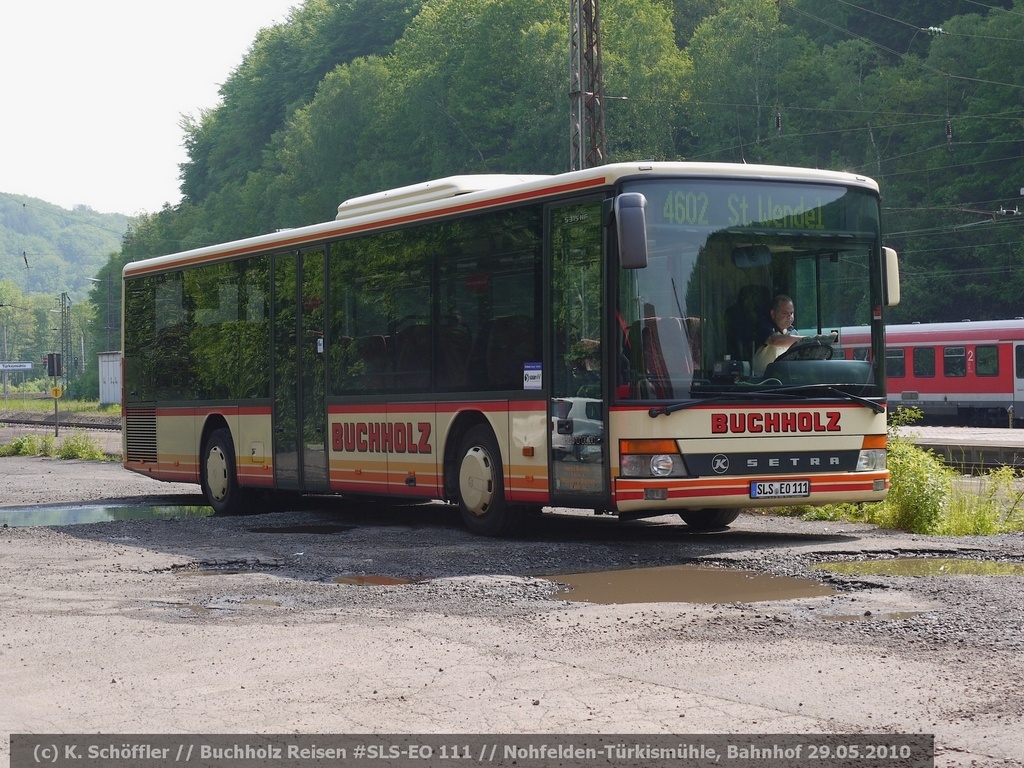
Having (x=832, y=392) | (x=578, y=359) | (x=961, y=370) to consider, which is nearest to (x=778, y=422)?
(x=832, y=392)

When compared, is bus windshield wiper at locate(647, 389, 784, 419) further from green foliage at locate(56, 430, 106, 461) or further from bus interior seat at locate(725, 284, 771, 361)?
green foliage at locate(56, 430, 106, 461)

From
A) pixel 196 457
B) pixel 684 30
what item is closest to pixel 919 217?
pixel 684 30

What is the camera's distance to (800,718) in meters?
6.10

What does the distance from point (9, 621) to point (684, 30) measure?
79729 mm

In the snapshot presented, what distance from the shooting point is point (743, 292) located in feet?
40.7

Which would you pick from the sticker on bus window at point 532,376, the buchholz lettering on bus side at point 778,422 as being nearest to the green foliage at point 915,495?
the buchholz lettering on bus side at point 778,422

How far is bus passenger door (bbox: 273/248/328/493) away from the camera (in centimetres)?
1639

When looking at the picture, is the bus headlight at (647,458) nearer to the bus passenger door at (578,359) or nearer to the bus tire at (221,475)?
the bus passenger door at (578,359)

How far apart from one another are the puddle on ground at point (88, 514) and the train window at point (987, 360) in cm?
2609

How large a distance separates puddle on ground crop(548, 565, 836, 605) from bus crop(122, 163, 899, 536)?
1.39 metres

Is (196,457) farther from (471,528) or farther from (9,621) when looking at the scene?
(9,621)

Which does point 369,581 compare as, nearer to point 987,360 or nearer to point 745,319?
point 745,319

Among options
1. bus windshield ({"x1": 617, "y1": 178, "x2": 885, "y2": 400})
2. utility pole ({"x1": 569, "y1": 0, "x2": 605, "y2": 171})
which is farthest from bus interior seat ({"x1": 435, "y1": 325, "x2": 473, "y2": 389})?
utility pole ({"x1": 569, "y1": 0, "x2": 605, "y2": 171})
